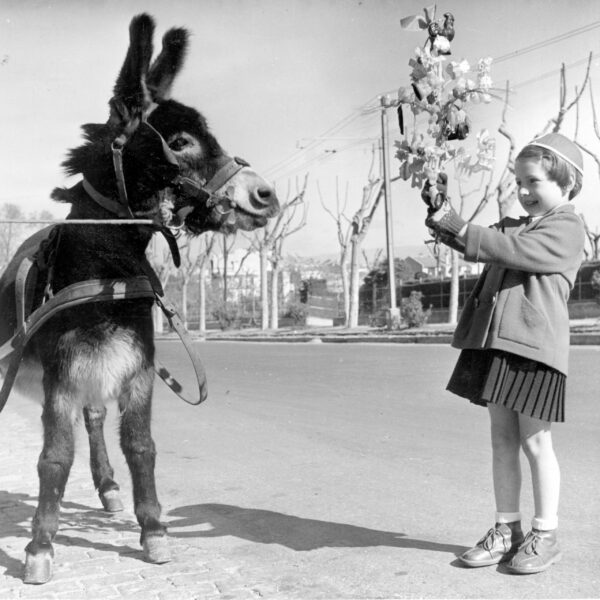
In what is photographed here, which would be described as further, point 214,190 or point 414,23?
point 214,190

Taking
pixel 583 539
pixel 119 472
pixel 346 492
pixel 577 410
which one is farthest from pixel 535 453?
pixel 577 410

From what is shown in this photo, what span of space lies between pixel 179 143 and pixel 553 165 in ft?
5.59

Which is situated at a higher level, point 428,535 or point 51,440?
point 51,440

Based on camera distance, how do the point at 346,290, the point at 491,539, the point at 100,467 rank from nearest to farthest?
the point at 491,539 → the point at 100,467 → the point at 346,290

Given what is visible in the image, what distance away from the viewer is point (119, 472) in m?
6.54

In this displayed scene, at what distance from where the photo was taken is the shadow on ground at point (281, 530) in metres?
4.25

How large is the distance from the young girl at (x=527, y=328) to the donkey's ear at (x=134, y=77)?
147cm

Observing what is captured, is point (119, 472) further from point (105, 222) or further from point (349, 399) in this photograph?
point (349, 399)

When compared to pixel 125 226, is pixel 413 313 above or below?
below

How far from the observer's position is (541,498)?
3.66 metres

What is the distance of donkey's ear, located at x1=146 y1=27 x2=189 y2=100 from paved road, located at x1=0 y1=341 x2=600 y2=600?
2.26 m

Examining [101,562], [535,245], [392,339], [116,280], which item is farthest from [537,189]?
[392,339]

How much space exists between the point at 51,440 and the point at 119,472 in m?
2.76

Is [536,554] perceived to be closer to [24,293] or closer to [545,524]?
[545,524]
